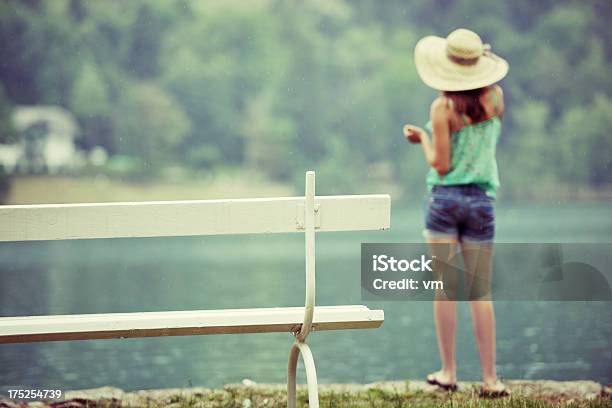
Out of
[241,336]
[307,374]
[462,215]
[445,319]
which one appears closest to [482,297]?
[445,319]

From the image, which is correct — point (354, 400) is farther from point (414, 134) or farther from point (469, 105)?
point (469, 105)

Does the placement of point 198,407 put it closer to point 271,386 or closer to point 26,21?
point 271,386

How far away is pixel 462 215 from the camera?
3895 mm

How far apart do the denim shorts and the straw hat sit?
379 mm

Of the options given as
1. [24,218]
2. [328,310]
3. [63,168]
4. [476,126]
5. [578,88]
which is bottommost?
[328,310]

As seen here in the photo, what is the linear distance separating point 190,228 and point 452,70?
1.55m

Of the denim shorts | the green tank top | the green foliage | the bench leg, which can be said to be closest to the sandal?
the denim shorts

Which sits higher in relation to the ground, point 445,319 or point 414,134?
point 414,134

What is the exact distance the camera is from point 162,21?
2153 inches

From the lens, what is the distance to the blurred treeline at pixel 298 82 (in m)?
46.8

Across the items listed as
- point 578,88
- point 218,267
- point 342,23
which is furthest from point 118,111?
point 218,267

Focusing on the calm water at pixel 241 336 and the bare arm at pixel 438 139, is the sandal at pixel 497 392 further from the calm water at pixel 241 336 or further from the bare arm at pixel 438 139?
the calm water at pixel 241 336

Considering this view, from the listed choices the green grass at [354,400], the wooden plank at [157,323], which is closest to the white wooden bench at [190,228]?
the wooden plank at [157,323]

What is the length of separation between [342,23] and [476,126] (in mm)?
51561
